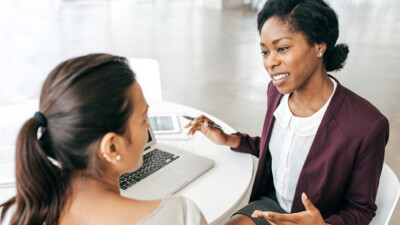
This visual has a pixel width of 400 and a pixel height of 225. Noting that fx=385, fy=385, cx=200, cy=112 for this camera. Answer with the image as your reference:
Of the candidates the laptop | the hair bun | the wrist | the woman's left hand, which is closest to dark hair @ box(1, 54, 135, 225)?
the laptop

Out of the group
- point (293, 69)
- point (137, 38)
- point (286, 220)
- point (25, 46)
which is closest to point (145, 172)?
point (286, 220)

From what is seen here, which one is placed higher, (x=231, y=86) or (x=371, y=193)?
(x=371, y=193)

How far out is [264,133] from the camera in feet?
5.42

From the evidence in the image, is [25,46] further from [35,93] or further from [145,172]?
[145,172]

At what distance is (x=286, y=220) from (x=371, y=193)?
358 millimetres

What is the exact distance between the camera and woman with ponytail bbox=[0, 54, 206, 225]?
784 millimetres

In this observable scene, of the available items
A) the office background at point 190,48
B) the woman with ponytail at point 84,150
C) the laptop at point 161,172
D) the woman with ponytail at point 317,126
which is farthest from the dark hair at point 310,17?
the office background at point 190,48

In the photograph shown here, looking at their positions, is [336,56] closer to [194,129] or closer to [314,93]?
[314,93]

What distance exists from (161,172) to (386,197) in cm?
80

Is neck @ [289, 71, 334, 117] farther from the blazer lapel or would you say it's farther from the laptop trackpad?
the laptop trackpad

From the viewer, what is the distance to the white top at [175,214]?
2.73 feet

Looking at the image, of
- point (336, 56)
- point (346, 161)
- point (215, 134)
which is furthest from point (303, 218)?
point (336, 56)

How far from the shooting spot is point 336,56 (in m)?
1.48

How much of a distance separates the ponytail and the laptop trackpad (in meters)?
0.53
